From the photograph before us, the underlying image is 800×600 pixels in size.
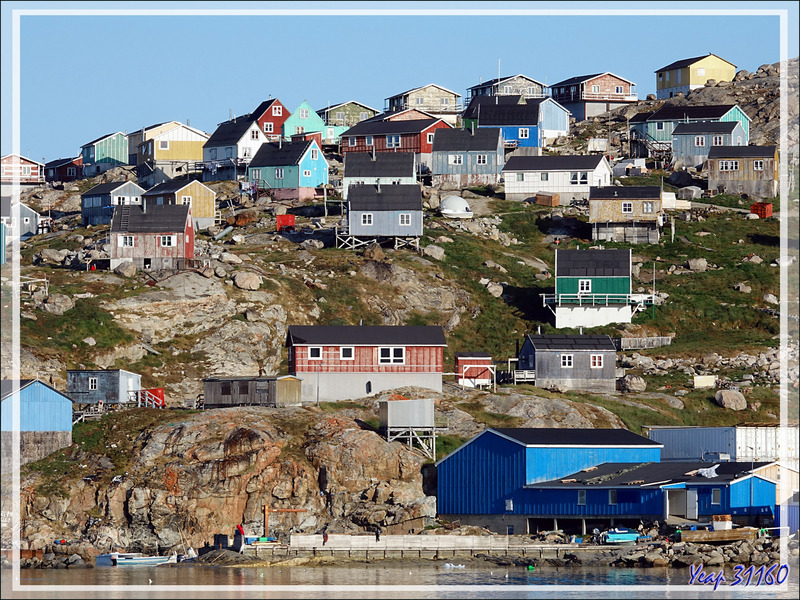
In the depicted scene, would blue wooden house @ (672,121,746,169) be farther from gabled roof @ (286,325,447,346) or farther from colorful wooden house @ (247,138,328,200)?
gabled roof @ (286,325,447,346)

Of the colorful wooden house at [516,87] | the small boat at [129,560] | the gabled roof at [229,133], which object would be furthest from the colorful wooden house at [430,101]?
the small boat at [129,560]

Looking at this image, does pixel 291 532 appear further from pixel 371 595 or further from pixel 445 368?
pixel 445 368

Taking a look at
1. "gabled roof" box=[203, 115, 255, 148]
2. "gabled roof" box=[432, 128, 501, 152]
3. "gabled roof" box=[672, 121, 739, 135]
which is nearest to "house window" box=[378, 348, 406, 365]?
"gabled roof" box=[432, 128, 501, 152]

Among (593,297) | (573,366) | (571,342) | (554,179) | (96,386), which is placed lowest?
(96,386)

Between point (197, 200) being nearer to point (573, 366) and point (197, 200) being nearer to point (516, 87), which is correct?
point (573, 366)

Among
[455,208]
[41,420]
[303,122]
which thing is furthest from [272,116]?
[41,420]

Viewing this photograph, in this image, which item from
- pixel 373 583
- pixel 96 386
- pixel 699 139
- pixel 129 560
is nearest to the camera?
pixel 373 583
